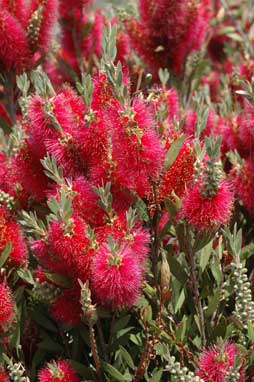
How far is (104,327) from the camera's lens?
63.2 inches

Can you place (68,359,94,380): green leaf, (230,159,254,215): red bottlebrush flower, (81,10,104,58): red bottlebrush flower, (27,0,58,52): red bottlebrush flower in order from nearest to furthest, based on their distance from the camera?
(68,359,94,380): green leaf, (230,159,254,215): red bottlebrush flower, (27,0,58,52): red bottlebrush flower, (81,10,104,58): red bottlebrush flower

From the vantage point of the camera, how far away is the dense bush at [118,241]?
51.1 inches

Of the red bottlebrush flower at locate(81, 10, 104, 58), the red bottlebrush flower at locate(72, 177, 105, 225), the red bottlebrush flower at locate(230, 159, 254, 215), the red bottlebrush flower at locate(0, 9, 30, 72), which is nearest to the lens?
the red bottlebrush flower at locate(72, 177, 105, 225)

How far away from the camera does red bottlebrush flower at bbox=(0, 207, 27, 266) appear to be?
145 cm

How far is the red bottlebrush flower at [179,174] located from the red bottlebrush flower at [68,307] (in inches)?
11.3

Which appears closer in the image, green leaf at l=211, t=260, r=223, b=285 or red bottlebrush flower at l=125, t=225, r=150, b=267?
red bottlebrush flower at l=125, t=225, r=150, b=267

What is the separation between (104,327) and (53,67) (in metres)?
1.47

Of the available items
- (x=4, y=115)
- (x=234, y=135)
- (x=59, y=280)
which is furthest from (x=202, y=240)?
(x=4, y=115)

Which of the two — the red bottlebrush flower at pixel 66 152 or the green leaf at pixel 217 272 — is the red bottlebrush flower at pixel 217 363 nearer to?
the green leaf at pixel 217 272

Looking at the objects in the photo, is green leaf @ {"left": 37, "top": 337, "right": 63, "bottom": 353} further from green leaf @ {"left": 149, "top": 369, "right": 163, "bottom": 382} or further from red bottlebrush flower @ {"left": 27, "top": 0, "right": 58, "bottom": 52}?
red bottlebrush flower @ {"left": 27, "top": 0, "right": 58, "bottom": 52}

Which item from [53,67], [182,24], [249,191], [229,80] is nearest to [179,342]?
[249,191]

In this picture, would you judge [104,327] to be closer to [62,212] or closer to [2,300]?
[2,300]

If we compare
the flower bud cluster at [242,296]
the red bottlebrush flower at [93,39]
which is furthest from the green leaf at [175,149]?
the red bottlebrush flower at [93,39]

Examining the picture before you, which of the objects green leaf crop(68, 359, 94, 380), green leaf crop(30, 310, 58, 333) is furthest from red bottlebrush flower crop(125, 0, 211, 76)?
green leaf crop(68, 359, 94, 380)
